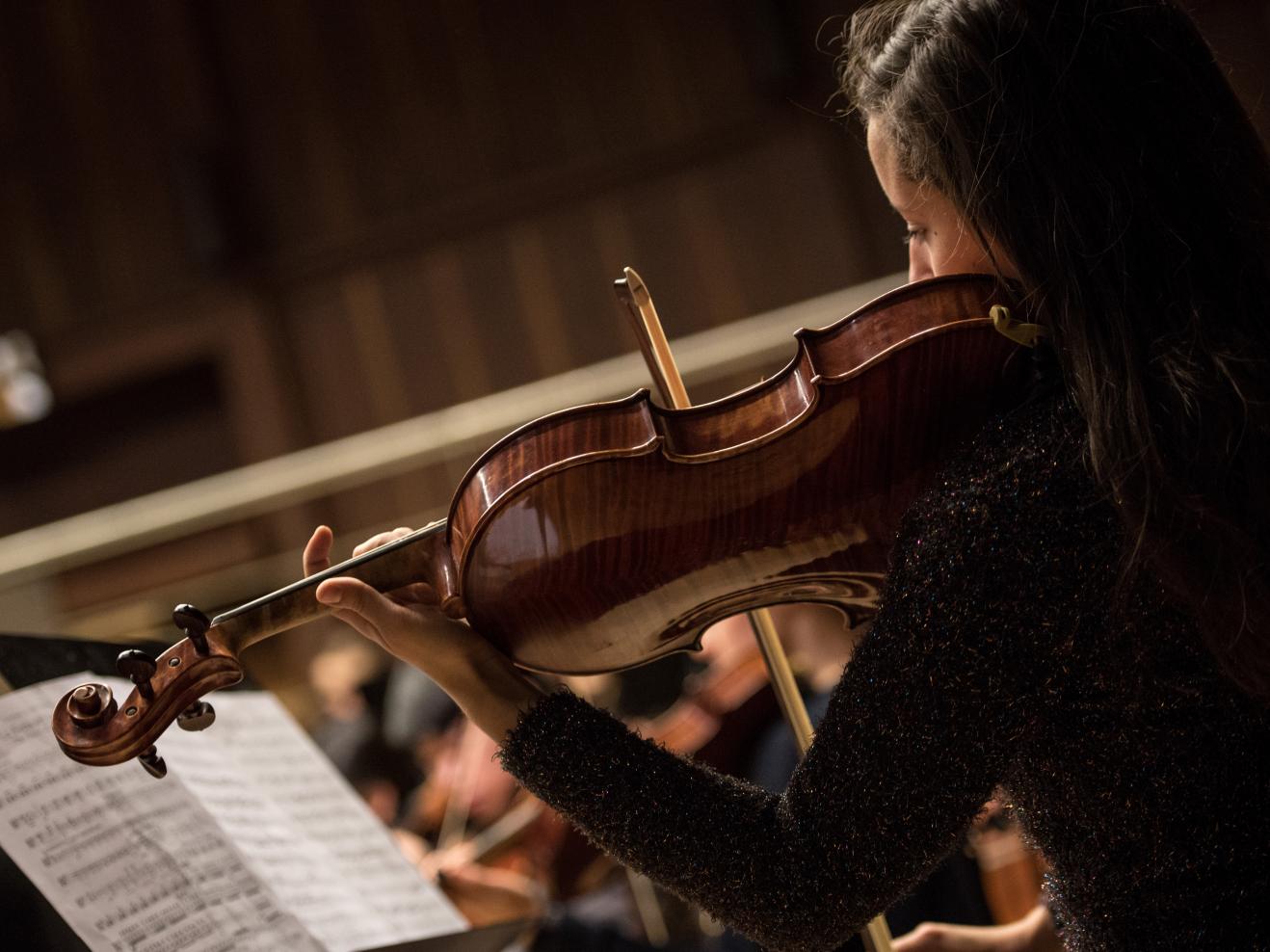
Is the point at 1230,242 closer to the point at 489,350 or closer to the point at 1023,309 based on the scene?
the point at 1023,309

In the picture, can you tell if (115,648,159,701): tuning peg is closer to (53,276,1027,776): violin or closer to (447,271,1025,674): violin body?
(53,276,1027,776): violin

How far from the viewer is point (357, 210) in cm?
461

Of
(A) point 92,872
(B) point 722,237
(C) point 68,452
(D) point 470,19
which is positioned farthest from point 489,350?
(A) point 92,872

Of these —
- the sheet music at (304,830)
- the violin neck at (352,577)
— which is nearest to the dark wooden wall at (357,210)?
the sheet music at (304,830)

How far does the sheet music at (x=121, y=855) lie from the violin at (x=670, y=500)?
0.12 m

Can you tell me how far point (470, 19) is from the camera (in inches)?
181

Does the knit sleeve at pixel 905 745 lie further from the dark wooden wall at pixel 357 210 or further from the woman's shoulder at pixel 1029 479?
the dark wooden wall at pixel 357 210

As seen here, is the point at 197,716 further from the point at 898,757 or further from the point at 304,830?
the point at 898,757

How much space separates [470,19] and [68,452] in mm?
2158

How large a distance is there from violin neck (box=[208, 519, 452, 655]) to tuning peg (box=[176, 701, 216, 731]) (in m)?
0.05

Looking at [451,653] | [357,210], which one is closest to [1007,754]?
[451,653]

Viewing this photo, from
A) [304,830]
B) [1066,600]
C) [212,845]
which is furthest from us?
[304,830]

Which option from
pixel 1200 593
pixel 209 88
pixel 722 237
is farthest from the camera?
pixel 209 88

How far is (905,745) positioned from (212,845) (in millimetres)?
642
